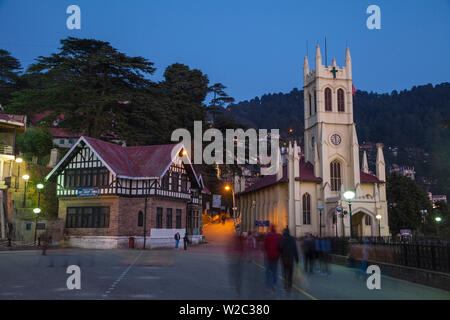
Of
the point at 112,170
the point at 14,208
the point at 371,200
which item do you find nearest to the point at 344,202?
the point at 371,200

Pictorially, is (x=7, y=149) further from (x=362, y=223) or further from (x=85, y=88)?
(x=362, y=223)

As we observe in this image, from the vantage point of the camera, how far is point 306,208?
52.9 metres

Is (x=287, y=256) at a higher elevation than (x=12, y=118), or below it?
below

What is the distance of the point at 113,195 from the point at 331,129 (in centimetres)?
3189

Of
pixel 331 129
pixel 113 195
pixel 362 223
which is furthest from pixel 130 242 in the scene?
pixel 331 129

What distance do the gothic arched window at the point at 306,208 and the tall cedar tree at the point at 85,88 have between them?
2345 cm

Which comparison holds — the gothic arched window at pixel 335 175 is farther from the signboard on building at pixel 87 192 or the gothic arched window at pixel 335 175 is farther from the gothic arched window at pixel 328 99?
the signboard on building at pixel 87 192

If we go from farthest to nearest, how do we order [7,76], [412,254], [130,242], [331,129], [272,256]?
[7,76]
[331,129]
[130,242]
[412,254]
[272,256]

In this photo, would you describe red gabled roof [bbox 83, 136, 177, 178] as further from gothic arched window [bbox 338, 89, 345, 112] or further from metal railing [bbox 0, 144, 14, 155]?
gothic arched window [bbox 338, 89, 345, 112]

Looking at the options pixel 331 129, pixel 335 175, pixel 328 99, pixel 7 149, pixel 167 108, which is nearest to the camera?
pixel 7 149

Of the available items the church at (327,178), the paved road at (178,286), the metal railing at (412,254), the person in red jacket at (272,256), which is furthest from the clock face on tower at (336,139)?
the person in red jacket at (272,256)

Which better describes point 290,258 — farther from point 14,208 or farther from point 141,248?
point 14,208

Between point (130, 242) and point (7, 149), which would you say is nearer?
point (130, 242)

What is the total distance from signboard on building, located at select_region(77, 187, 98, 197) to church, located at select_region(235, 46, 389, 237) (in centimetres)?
2027
